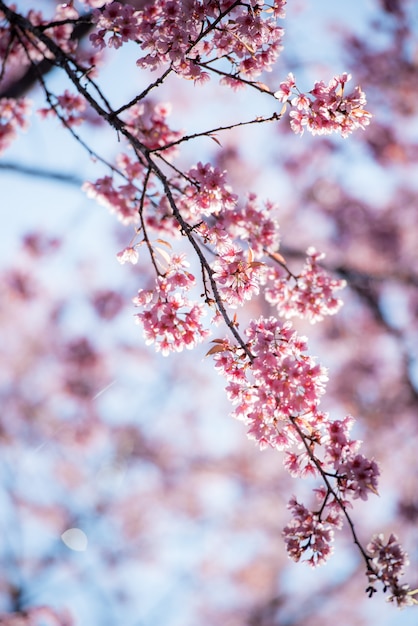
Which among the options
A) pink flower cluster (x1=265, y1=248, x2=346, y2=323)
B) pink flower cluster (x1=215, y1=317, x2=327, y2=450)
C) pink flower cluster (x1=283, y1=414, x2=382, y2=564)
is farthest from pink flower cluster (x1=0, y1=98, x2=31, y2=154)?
pink flower cluster (x1=283, y1=414, x2=382, y2=564)

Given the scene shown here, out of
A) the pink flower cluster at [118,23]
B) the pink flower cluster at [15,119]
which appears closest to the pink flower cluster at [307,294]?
the pink flower cluster at [118,23]

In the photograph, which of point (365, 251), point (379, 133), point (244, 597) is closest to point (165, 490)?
point (244, 597)

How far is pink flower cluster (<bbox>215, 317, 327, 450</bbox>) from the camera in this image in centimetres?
242

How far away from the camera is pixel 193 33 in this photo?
2.54 meters

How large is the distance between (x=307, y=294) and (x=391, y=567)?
173cm

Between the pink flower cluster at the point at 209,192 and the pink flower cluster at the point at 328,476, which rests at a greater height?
the pink flower cluster at the point at 209,192

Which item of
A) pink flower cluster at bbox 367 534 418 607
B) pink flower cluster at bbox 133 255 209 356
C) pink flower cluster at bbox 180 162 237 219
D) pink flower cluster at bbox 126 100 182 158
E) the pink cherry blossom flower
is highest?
pink flower cluster at bbox 126 100 182 158

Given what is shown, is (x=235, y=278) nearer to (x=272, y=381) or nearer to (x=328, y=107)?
(x=272, y=381)

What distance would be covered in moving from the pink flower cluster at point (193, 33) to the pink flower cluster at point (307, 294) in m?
1.33

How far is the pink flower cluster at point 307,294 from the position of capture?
3404mm

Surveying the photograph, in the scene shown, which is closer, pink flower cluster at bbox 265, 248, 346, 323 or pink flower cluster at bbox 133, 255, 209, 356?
pink flower cluster at bbox 133, 255, 209, 356

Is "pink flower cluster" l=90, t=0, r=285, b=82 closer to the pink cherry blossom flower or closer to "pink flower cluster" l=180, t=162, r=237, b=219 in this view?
"pink flower cluster" l=180, t=162, r=237, b=219

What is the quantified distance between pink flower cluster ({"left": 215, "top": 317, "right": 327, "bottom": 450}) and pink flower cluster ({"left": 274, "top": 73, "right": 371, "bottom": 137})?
3.48 ft

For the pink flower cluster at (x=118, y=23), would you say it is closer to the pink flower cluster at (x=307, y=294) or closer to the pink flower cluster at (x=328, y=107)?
the pink flower cluster at (x=328, y=107)
